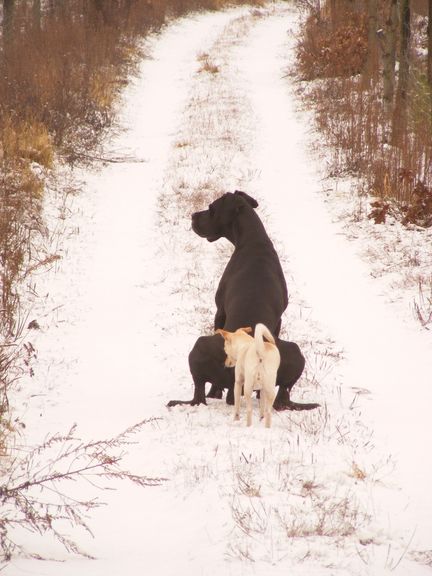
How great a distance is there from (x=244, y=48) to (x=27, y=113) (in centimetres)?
1339

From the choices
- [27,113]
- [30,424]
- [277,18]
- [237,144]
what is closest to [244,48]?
[277,18]

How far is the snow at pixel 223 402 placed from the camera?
8.74 ft

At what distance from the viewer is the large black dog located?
3.97m

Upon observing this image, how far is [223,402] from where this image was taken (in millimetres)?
4324

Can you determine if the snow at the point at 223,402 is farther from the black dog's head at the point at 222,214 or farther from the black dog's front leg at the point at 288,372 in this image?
the black dog's head at the point at 222,214

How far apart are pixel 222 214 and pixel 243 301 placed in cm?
128

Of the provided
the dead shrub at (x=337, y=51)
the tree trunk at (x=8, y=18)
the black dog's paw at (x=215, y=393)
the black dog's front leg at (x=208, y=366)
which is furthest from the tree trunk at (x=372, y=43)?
the black dog's front leg at (x=208, y=366)

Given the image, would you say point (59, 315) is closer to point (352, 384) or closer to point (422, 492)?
point (352, 384)

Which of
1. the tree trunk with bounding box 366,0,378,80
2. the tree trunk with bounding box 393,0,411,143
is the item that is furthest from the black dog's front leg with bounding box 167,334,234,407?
the tree trunk with bounding box 366,0,378,80

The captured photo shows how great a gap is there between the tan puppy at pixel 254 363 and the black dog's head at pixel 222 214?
1704 millimetres

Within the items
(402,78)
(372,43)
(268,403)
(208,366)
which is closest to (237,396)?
(268,403)

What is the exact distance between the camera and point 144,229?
8078mm

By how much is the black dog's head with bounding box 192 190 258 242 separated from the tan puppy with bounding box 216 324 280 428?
170 cm

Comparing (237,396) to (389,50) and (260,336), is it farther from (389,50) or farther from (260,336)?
(389,50)
